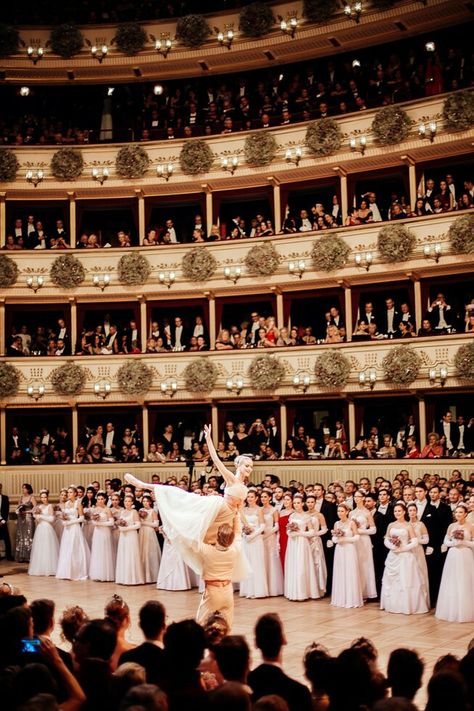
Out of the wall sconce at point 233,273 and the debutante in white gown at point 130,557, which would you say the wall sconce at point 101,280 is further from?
the debutante in white gown at point 130,557

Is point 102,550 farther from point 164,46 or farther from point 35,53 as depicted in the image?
point 35,53

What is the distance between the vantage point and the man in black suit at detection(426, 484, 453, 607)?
1348cm

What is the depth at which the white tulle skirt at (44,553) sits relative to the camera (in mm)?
17766

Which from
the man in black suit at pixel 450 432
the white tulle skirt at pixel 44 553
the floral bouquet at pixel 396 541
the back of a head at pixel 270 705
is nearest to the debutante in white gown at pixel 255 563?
the floral bouquet at pixel 396 541

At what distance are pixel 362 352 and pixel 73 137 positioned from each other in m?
10.6

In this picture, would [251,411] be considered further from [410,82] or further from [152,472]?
[410,82]

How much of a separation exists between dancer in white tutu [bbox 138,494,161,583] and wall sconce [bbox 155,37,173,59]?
13.8 metres

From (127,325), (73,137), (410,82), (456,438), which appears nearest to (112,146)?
(73,137)

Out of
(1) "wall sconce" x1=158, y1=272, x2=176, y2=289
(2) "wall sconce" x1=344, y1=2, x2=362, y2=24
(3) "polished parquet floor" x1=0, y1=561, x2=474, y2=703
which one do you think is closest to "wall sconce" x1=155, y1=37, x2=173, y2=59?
(2) "wall sconce" x1=344, y1=2, x2=362, y2=24

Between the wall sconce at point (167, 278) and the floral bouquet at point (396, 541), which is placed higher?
the wall sconce at point (167, 278)

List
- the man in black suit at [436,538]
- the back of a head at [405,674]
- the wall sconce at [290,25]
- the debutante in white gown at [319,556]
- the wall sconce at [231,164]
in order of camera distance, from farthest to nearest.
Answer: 1. the wall sconce at [231,164]
2. the wall sconce at [290,25]
3. the debutante in white gown at [319,556]
4. the man in black suit at [436,538]
5. the back of a head at [405,674]

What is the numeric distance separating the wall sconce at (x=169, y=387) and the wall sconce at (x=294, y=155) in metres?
6.65

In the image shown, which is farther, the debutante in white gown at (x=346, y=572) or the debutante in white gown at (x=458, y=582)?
the debutante in white gown at (x=346, y=572)

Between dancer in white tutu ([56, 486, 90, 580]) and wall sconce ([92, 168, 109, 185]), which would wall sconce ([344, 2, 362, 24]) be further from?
dancer in white tutu ([56, 486, 90, 580])
